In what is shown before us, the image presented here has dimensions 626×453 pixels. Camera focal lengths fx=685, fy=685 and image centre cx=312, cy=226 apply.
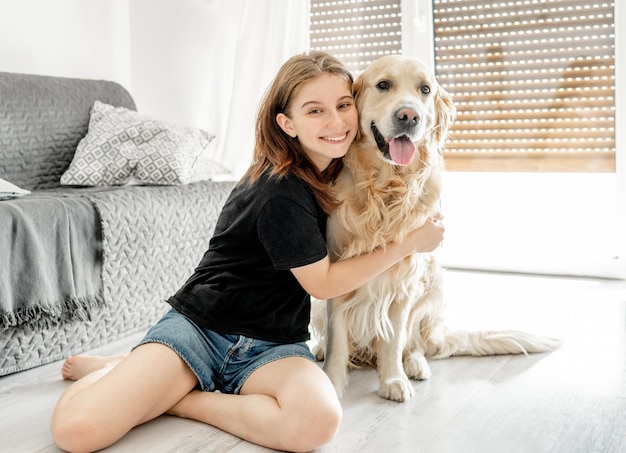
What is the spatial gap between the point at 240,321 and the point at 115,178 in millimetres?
1401

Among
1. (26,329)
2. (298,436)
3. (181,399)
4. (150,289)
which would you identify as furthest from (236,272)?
(150,289)

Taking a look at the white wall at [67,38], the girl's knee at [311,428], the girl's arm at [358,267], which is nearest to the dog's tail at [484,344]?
the girl's arm at [358,267]

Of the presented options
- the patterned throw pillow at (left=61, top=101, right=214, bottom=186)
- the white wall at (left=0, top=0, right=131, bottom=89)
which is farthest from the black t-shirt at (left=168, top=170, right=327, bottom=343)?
the white wall at (left=0, top=0, right=131, bottom=89)

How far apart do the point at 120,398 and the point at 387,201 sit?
0.79 metres

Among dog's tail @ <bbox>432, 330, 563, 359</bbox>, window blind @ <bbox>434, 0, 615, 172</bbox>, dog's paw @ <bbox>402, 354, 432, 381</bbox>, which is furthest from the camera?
window blind @ <bbox>434, 0, 615, 172</bbox>

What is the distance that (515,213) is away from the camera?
363 cm

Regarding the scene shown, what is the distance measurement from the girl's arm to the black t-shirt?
0.04 meters

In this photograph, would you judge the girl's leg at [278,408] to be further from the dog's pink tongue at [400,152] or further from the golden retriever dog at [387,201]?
the dog's pink tongue at [400,152]

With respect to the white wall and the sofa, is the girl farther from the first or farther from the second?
the white wall

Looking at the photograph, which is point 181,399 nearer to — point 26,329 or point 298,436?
point 298,436

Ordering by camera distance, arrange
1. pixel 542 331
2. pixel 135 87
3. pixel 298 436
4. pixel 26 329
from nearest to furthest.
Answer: pixel 298 436
pixel 26 329
pixel 542 331
pixel 135 87

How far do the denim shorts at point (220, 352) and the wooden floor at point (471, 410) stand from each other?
0.13m

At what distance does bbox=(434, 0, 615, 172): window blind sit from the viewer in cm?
328

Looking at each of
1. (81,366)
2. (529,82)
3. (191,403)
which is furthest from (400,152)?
(529,82)
